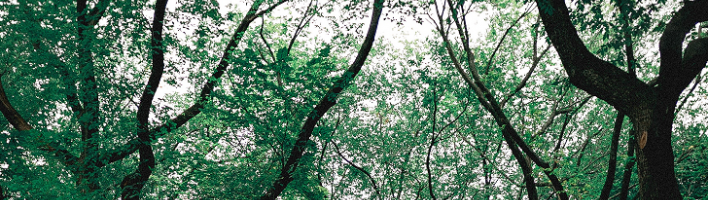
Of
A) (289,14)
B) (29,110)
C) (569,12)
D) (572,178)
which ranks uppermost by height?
(289,14)

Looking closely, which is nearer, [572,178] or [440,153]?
[572,178]

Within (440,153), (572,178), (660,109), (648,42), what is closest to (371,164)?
(440,153)

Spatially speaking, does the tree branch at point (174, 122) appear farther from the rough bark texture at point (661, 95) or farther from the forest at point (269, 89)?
the rough bark texture at point (661, 95)

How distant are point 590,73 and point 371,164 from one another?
8.72 meters

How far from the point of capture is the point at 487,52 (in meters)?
11.0

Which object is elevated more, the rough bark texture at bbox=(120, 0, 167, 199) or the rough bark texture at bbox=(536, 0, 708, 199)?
the rough bark texture at bbox=(120, 0, 167, 199)

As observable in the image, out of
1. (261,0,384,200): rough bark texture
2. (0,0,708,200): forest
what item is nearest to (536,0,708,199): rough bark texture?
(0,0,708,200): forest

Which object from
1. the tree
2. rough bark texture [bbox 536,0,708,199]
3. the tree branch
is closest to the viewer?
rough bark texture [bbox 536,0,708,199]

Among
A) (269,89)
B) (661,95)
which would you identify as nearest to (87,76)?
(269,89)

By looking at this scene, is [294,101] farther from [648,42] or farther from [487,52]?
[648,42]

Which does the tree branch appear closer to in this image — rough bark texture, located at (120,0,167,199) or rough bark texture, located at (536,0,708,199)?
rough bark texture, located at (120,0,167,199)

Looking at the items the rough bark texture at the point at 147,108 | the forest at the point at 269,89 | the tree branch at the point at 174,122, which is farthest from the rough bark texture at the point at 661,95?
the rough bark texture at the point at 147,108

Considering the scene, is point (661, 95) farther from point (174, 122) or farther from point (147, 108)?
point (147, 108)

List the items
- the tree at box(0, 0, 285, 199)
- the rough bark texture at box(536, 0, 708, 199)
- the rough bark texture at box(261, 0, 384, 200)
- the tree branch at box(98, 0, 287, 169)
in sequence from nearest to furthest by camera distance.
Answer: the rough bark texture at box(536, 0, 708, 199) → the rough bark texture at box(261, 0, 384, 200) → the tree at box(0, 0, 285, 199) → the tree branch at box(98, 0, 287, 169)
